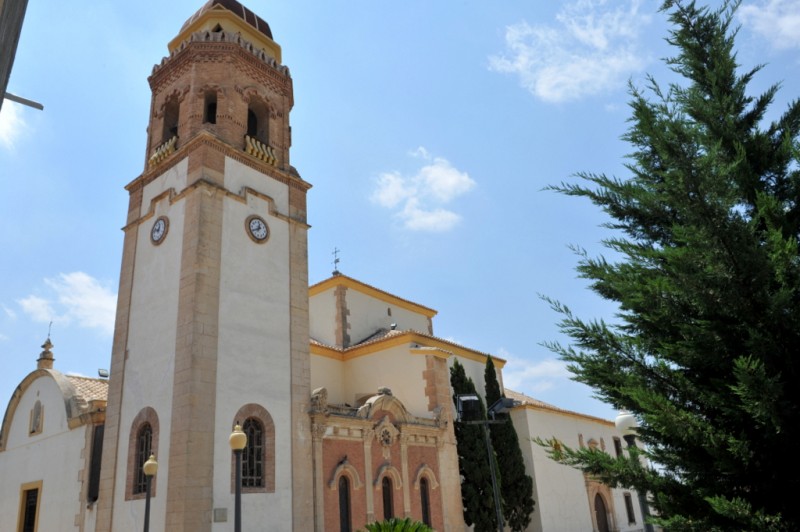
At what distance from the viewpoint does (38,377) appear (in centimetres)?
1912

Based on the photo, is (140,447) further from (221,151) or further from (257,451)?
(221,151)

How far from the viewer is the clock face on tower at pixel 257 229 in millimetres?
16844

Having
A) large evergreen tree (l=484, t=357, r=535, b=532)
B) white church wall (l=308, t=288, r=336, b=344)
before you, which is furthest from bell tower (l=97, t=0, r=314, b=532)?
large evergreen tree (l=484, t=357, r=535, b=532)

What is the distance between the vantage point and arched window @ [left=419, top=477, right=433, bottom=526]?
727 inches

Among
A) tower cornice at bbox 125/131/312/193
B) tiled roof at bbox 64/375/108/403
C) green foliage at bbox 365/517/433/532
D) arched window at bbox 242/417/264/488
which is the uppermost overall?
tower cornice at bbox 125/131/312/193

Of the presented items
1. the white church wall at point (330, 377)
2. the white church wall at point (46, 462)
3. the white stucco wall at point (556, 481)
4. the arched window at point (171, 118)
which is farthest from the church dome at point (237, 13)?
the white stucco wall at point (556, 481)

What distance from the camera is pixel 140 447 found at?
1488 cm

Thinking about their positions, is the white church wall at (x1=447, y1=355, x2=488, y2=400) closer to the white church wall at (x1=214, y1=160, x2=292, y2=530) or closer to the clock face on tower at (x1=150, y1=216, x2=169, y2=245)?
the white church wall at (x1=214, y1=160, x2=292, y2=530)

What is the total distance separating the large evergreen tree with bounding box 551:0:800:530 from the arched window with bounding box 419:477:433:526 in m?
14.3

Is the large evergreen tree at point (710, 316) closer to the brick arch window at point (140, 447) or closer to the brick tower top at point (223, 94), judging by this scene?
the brick arch window at point (140, 447)

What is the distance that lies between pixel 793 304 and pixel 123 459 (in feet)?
51.0

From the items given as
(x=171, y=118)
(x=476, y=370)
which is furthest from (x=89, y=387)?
(x=476, y=370)

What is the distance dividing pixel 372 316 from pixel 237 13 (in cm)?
1304

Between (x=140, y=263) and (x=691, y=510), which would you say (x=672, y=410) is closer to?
(x=691, y=510)
